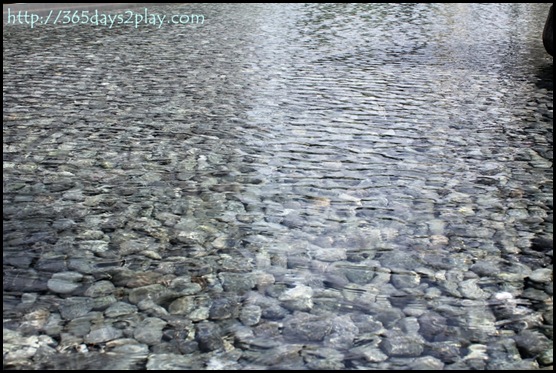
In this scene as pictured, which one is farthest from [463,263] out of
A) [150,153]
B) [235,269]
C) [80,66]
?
[80,66]

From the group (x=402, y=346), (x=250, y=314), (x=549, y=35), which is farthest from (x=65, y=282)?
(x=549, y=35)

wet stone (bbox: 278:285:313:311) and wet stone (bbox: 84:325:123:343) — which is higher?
wet stone (bbox: 84:325:123:343)

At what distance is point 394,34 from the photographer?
11812mm

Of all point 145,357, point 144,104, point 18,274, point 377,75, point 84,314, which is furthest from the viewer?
point 377,75

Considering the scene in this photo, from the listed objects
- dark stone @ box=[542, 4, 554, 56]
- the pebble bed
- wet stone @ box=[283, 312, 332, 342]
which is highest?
dark stone @ box=[542, 4, 554, 56]

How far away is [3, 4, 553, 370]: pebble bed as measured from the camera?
2.79m

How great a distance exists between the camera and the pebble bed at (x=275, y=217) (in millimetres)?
2791

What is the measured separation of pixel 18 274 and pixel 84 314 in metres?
0.56

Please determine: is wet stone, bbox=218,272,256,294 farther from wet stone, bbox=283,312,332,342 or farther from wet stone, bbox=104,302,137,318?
wet stone, bbox=104,302,137,318

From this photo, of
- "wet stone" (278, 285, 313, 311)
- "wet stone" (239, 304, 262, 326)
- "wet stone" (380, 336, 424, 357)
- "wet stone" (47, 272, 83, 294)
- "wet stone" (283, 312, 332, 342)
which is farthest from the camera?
"wet stone" (47, 272, 83, 294)

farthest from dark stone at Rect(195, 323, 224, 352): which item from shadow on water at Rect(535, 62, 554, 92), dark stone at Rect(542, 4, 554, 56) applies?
dark stone at Rect(542, 4, 554, 56)

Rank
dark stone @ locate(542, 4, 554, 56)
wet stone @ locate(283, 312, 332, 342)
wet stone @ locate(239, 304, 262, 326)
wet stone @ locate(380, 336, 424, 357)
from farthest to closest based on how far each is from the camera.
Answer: dark stone @ locate(542, 4, 554, 56) < wet stone @ locate(239, 304, 262, 326) < wet stone @ locate(283, 312, 332, 342) < wet stone @ locate(380, 336, 424, 357)

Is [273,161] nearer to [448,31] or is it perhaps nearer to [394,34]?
[394,34]

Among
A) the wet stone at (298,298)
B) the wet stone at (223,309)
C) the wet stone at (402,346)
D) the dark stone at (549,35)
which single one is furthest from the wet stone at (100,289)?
the dark stone at (549,35)
